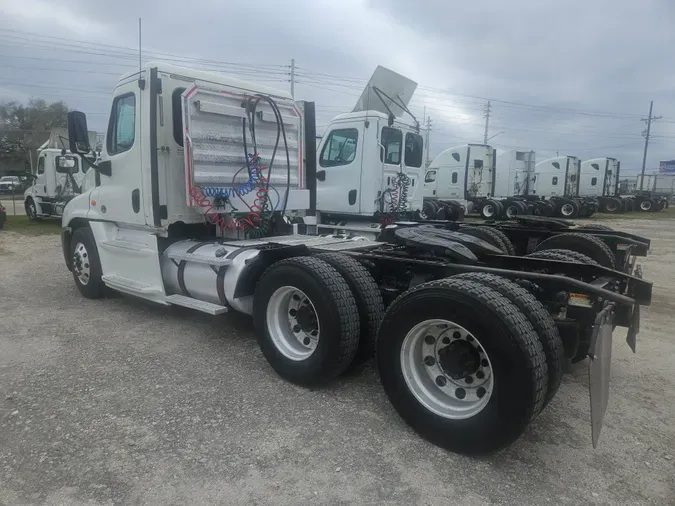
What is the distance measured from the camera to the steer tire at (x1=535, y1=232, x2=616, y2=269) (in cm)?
528

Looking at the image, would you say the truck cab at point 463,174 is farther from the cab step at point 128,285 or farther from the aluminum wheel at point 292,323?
the aluminum wheel at point 292,323

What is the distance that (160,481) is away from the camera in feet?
9.15

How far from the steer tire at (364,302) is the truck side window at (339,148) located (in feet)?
16.9

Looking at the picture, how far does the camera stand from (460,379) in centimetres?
315

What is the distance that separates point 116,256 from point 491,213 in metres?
21.9

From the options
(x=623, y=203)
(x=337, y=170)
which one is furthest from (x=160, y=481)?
(x=623, y=203)

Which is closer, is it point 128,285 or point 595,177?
point 128,285

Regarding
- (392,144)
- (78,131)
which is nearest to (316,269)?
(78,131)

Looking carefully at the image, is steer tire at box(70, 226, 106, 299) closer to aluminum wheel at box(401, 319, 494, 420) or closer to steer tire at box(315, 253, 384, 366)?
steer tire at box(315, 253, 384, 366)

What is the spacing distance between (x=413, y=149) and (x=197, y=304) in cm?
620

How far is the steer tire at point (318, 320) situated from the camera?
3.77 m

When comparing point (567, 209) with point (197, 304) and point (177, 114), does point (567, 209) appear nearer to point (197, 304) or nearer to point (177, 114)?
point (177, 114)

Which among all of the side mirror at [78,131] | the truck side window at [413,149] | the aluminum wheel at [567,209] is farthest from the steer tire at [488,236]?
the aluminum wheel at [567,209]

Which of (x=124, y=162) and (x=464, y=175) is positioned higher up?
(x=464, y=175)
